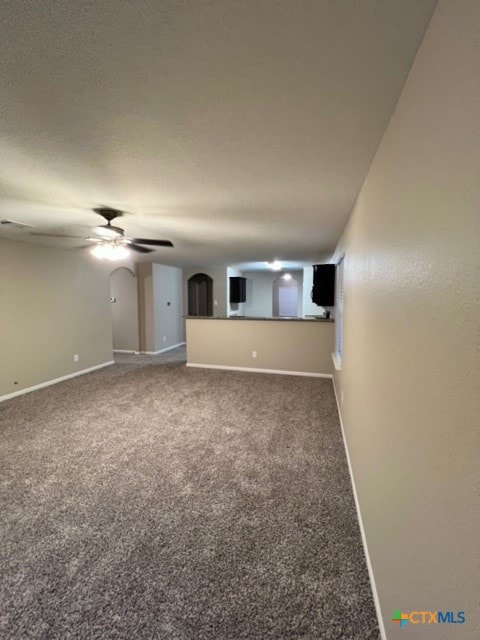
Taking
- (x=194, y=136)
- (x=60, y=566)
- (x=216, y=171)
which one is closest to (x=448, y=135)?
(x=194, y=136)

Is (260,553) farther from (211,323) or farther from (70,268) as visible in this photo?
(70,268)

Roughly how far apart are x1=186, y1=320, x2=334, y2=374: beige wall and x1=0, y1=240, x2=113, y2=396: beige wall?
192 centimetres

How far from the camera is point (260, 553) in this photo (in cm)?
159

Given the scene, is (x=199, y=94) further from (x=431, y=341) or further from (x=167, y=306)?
(x=167, y=306)

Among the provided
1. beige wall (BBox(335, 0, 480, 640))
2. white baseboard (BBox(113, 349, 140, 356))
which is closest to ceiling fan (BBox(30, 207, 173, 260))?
beige wall (BBox(335, 0, 480, 640))

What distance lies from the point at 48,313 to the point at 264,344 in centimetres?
373

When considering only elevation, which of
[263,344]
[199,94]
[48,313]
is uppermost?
[199,94]

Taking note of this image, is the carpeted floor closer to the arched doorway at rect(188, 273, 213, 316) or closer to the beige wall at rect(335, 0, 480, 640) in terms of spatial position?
the beige wall at rect(335, 0, 480, 640)

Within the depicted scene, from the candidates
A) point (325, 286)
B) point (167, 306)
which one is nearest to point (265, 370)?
point (325, 286)

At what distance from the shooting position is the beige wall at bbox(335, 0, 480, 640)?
0.59 meters

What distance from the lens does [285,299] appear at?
10.6 m

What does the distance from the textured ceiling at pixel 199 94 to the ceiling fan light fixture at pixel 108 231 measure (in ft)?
1.45

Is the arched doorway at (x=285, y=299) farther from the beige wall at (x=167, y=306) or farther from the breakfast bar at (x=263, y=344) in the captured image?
the breakfast bar at (x=263, y=344)

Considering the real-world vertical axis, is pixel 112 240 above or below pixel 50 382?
above
